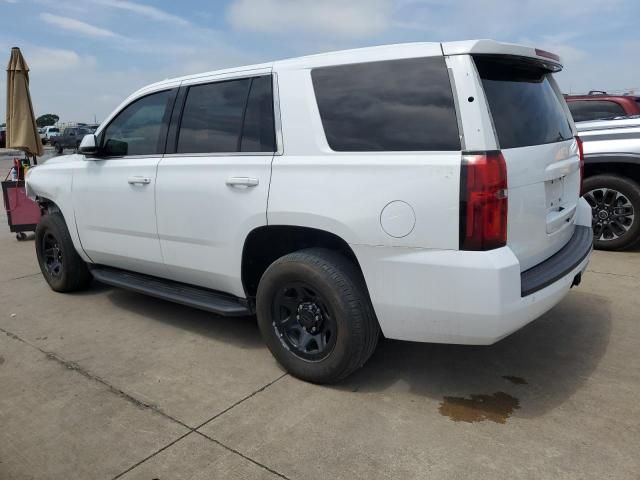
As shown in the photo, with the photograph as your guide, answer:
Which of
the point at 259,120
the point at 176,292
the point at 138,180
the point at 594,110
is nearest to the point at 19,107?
the point at 138,180

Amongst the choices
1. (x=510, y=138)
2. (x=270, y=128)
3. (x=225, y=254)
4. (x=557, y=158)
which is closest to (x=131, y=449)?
(x=225, y=254)

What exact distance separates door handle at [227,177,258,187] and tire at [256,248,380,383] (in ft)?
1.65

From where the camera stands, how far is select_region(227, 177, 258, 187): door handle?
3264mm

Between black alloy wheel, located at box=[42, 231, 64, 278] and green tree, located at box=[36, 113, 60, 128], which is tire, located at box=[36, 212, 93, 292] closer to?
black alloy wheel, located at box=[42, 231, 64, 278]

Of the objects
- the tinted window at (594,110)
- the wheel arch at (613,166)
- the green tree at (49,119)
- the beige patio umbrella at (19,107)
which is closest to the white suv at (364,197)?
the wheel arch at (613,166)

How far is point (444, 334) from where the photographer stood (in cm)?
273

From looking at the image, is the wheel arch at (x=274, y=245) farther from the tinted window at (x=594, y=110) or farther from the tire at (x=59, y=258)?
the tinted window at (x=594, y=110)

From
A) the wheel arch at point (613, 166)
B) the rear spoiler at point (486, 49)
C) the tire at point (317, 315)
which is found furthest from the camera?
the wheel arch at point (613, 166)

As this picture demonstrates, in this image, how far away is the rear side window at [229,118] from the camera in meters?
3.35

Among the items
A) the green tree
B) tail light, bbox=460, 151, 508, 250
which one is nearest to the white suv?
tail light, bbox=460, 151, 508, 250

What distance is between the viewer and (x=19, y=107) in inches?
330

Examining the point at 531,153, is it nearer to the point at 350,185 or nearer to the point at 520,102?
the point at 520,102

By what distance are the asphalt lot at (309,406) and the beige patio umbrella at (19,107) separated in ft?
16.4

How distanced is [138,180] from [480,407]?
2816 mm
